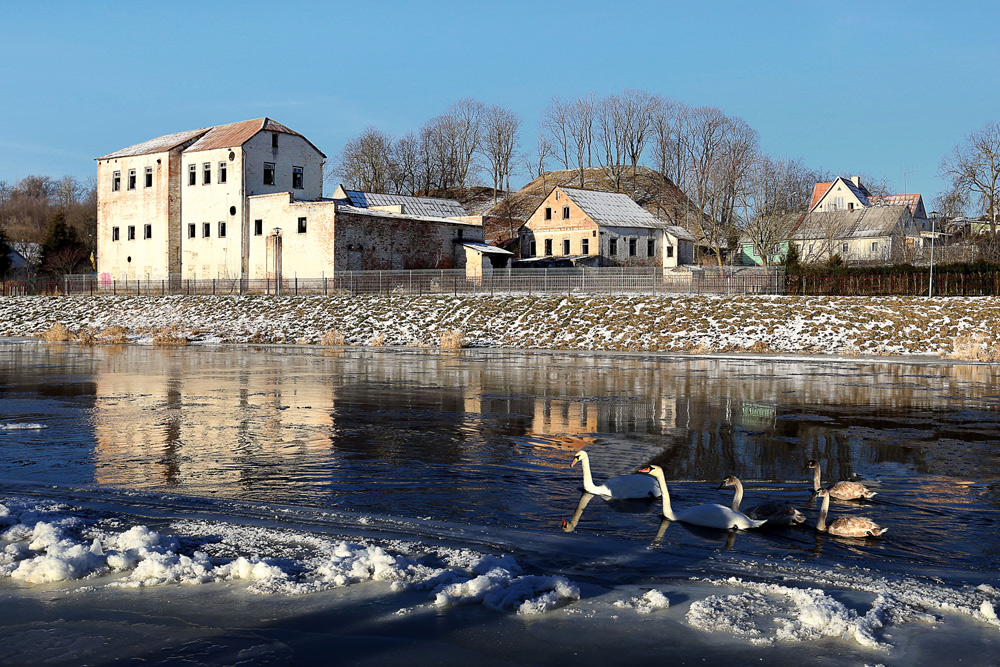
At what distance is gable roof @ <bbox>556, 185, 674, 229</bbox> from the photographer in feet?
241

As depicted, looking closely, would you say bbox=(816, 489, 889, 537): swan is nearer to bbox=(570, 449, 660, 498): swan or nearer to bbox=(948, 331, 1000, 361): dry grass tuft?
bbox=(570, 449, 660, 498): swan

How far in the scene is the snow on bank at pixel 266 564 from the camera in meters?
5.80

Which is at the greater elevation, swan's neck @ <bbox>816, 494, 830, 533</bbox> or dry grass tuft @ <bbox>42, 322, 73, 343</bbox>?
dry grass tuft @ <bbox>42, 322, 73, 343</bbox>

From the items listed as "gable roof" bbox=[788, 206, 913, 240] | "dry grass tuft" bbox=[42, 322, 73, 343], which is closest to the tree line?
"dry grass tuft" bbox=[42, 322, 73, 343]

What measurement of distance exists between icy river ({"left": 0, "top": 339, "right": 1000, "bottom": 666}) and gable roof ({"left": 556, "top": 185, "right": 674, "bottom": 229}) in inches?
2284

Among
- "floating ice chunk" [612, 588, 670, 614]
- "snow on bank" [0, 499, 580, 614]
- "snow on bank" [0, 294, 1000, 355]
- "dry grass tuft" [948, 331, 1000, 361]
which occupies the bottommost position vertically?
"floating ice chunk" [612, 588, 670, 614]

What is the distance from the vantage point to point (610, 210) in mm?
75750

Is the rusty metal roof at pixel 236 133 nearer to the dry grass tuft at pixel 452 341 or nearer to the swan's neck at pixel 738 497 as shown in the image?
the dry grass tuft at pixel 452 341

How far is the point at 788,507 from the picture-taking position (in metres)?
7.83

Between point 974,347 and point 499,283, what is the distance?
2471 centimetres

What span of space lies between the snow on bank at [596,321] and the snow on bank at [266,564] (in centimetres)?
2809

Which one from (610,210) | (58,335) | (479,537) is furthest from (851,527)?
(610,210)

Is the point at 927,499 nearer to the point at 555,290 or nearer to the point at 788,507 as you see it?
the point at 788,507

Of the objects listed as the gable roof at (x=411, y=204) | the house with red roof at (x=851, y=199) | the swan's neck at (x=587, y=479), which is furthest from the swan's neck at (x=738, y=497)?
the house with red roof at (x=851, y=199)
